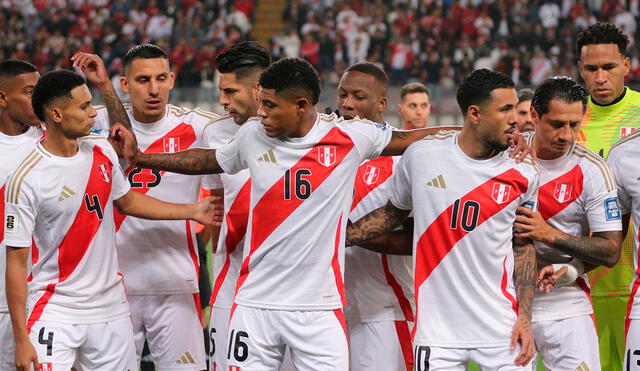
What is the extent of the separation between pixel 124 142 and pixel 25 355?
1435mm

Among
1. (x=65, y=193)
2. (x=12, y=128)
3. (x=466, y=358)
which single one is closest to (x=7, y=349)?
(x=65, y=193)

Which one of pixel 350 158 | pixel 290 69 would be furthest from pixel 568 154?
pixel 290 69

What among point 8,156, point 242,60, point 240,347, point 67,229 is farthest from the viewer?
point 242,60

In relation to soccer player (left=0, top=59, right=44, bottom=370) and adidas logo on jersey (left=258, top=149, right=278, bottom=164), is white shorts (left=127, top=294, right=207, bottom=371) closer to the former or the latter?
soccer player (left=0, top=59, right=44, bottom=370)

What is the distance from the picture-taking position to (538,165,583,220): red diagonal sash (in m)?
5.37

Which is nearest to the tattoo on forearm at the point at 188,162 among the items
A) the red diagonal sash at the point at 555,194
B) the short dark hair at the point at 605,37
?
the red diagonal sash at the point at 555,194

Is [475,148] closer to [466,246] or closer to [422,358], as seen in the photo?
[466,246]

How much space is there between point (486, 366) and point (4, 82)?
378 cm

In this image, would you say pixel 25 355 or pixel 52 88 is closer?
pixel 25 355

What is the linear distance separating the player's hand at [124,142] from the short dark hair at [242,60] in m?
0.85

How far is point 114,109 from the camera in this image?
5.98 meters

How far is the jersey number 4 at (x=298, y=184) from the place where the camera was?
16.5 feet

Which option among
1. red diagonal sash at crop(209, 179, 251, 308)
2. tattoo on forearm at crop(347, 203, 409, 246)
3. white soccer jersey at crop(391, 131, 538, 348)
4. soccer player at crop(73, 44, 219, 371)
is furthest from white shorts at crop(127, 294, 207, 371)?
white soccer jersey at crop(391, 131, 538, 348)

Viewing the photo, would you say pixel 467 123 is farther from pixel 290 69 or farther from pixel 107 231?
pixel 107 231
